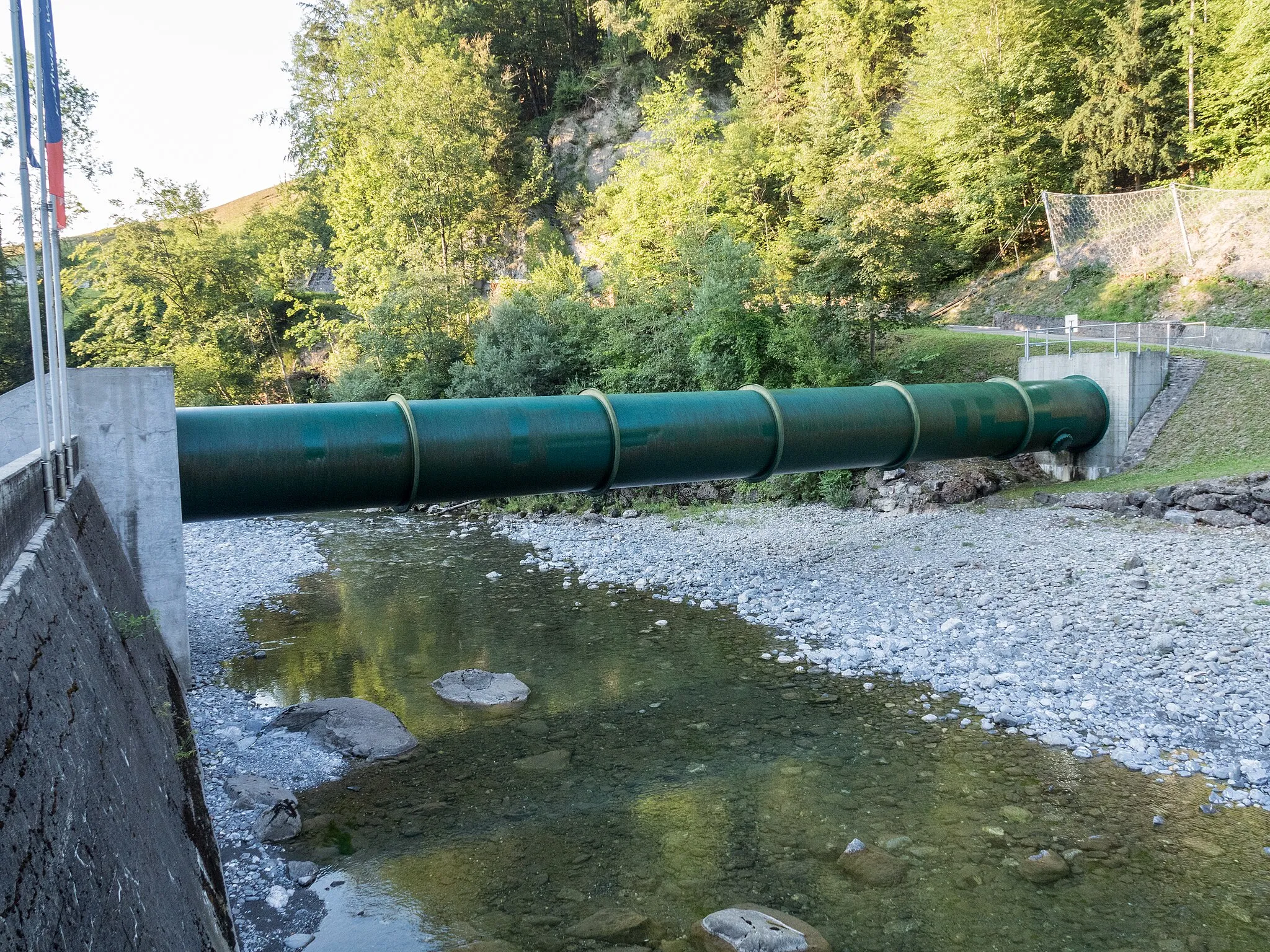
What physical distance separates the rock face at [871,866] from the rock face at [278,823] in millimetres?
4007

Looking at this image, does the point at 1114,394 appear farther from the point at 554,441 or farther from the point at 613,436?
the point at 554,441

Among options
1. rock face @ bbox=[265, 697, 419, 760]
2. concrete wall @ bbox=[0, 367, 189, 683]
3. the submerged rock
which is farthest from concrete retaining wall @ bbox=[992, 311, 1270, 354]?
concrete wall @ bbox=[0, 367, 189, 683]

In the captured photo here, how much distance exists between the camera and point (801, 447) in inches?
491

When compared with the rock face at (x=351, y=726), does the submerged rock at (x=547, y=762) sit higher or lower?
lower

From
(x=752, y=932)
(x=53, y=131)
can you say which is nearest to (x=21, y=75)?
(x=53, y=131)

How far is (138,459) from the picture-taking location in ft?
27.7

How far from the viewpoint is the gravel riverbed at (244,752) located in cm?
552

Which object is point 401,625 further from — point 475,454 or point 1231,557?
point 1231,557

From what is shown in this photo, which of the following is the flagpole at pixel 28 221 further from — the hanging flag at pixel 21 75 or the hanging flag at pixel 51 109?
the hanging flag at pixel 51 109

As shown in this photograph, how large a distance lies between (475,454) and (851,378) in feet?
35.9

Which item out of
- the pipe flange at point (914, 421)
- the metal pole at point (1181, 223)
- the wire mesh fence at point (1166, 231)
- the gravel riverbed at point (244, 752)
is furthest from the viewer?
the metal pole at point (1181, 223)

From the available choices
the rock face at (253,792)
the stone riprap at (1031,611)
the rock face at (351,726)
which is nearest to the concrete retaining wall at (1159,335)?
the stone riprap at (1031,611)

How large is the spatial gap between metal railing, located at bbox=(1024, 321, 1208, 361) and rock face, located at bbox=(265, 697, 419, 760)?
47.9ft

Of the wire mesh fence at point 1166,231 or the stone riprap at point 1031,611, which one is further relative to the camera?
the wire mesh fence at point 1166,231
